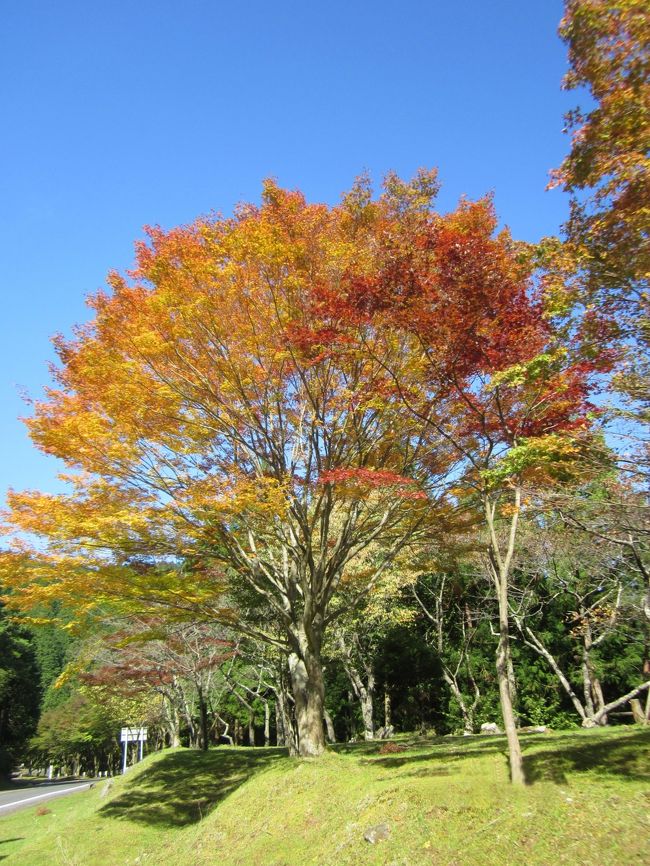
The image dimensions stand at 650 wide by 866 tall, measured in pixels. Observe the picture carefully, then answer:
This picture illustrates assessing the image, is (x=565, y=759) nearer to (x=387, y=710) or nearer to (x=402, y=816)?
(x=402, y=816)

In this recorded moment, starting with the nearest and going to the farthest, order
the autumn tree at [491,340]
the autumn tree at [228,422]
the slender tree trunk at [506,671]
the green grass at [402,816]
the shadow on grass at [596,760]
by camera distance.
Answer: the green grass at [402,816]
the shadow on grass at [596,760]
the slender tree trunk at [506,671]
the autumn tree at [491,340]
the autumn tree at [228,422]

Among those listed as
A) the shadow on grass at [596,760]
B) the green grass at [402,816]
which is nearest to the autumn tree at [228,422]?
the green grass at [402,816]

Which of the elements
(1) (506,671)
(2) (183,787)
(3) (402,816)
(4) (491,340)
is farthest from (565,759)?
(2) (183,787)

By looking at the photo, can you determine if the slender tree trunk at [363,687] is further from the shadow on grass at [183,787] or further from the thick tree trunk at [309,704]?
the thick tree trunk at [309,704]

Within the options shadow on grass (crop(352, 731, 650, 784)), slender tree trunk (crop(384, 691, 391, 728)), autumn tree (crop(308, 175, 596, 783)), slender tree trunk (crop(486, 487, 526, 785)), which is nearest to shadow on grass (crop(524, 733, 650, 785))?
shadow on grass (crop(352, 731, 650, 784))

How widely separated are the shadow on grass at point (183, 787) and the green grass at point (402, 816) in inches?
3.5

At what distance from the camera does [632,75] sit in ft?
19.1

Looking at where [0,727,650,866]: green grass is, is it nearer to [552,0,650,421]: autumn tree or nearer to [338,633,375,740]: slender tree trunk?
[552,0,650,421]: autumn tree

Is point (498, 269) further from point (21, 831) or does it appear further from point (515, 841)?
point (21, 831)

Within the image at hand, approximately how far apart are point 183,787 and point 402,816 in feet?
32.5

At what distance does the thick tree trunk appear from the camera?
1106 cm

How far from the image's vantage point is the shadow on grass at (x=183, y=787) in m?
11.9

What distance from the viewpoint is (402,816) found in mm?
6570

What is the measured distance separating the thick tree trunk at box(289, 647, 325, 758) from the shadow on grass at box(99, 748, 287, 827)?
5.83 feet
